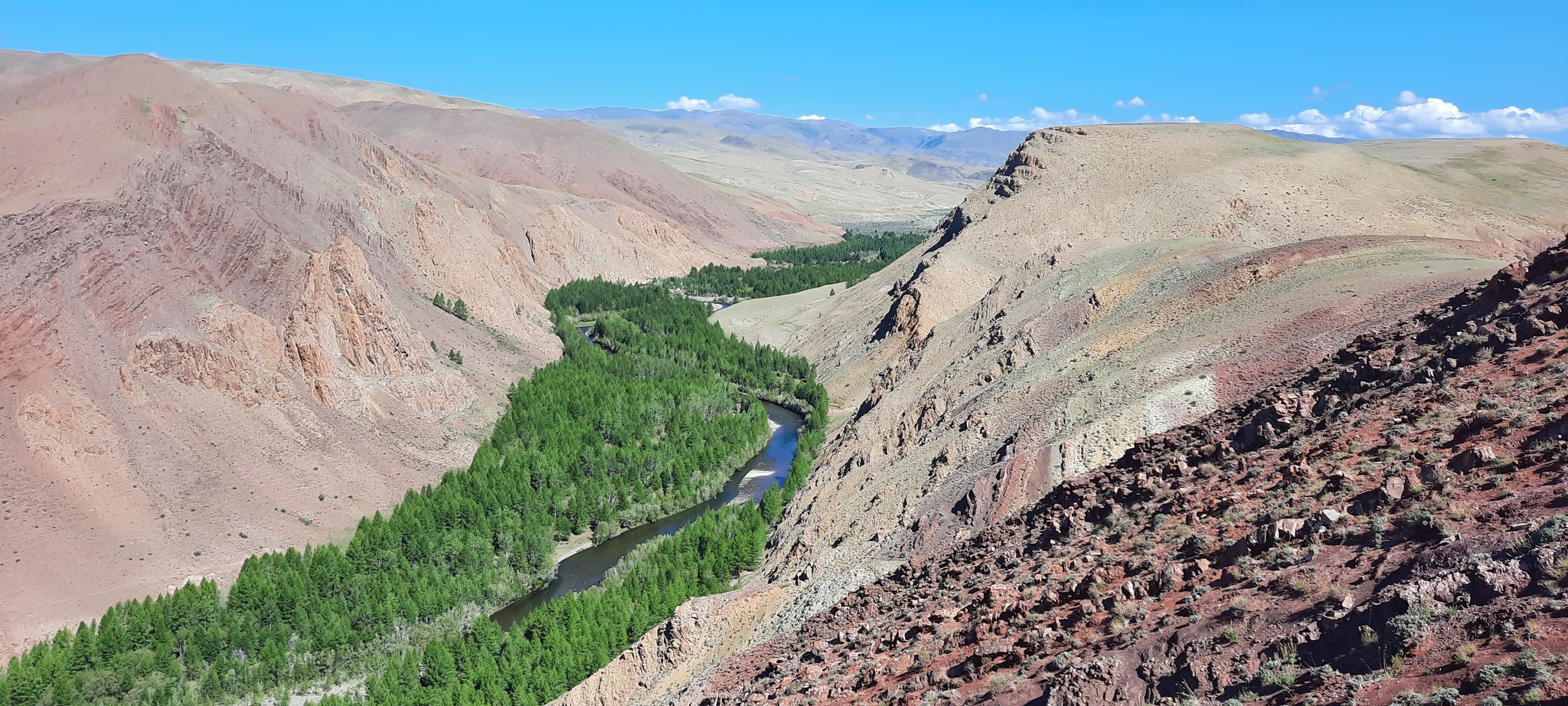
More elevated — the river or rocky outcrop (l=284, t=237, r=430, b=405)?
rocky outcrop (l=284, t=237, r=430, b=405)

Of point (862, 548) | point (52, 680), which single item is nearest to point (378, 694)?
point (52, 680)

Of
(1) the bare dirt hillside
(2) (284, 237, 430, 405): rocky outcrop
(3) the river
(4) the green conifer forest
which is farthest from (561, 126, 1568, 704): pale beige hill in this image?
(2) (284, 237, 430, 405): rocky outcrop

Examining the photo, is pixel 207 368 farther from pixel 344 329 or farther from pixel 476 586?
pixel 476 586

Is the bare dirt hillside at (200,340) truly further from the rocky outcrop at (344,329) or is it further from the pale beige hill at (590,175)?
the pale beige hill at (590,175)

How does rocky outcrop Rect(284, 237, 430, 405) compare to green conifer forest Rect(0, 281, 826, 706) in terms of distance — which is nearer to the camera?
green conifer forest Rect(0, 281, 826, 706)

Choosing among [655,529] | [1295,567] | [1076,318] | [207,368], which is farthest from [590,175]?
[1295,567]

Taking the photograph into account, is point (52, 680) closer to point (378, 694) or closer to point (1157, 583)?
point (378, 694)

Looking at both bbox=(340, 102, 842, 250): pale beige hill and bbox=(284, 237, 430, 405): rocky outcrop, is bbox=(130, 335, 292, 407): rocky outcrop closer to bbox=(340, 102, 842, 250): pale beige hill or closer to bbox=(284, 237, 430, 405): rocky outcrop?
bbox=(284, 237, 430, 405): rocky outcrop
